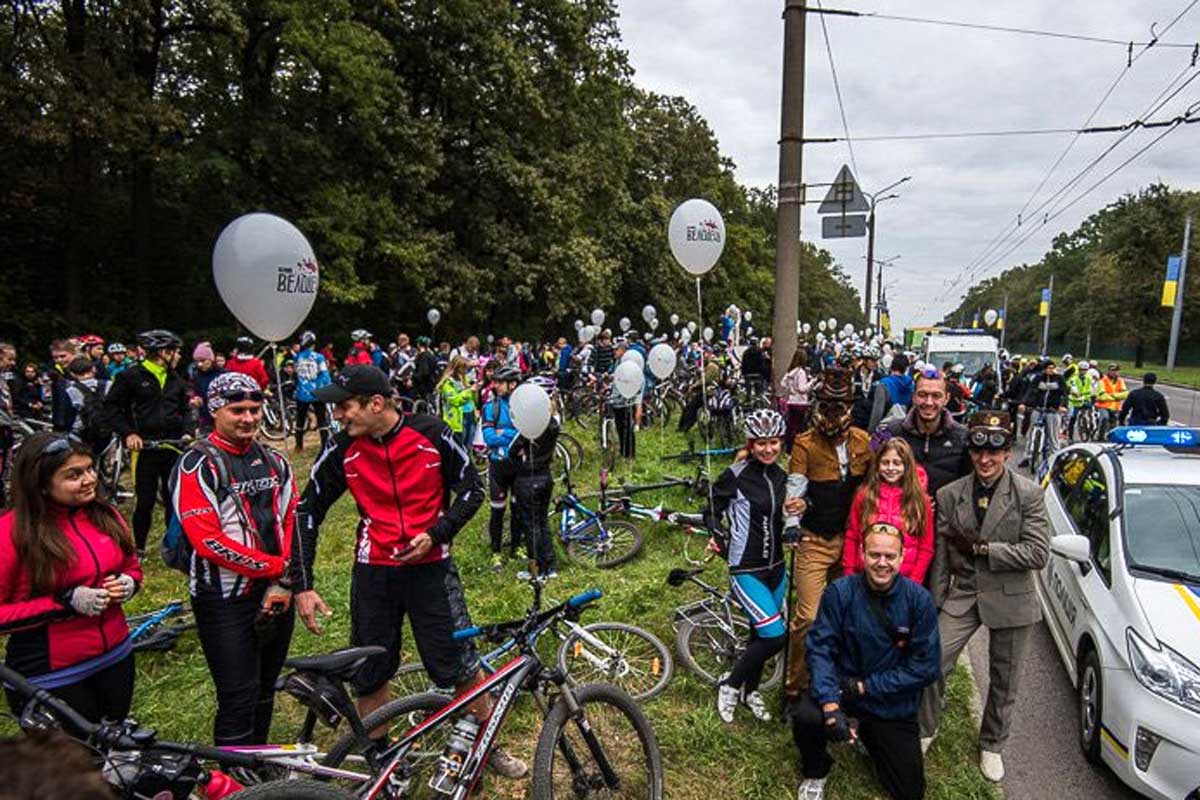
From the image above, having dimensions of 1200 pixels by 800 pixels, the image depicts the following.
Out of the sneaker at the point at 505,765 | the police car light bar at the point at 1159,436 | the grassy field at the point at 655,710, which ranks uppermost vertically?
the police car light bar at the point at 1159,436

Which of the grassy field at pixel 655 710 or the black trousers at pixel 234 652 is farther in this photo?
the grassy field at pixel 655 710

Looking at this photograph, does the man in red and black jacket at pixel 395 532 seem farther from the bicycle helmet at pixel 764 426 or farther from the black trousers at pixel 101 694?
the bicycle helmet at pixel 764 426

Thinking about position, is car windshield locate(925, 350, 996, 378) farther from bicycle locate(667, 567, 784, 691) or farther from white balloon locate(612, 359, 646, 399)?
bicycle locate(667, 567, 784, 691)

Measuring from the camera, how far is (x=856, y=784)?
3338 millimetres

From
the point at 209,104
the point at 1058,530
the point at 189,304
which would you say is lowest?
the point at 1058,530

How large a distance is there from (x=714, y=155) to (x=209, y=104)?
28.1 m

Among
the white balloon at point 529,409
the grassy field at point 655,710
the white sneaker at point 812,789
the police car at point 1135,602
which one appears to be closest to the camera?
the police car at point 1135,602

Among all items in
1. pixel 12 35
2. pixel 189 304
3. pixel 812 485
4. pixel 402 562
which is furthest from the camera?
pixel 189 304

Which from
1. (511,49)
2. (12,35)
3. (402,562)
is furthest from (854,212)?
(12,35)

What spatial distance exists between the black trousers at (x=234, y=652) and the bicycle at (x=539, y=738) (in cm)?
46

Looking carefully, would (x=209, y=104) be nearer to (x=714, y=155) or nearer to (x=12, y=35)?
(x=12, y=35)

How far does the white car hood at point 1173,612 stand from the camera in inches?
117

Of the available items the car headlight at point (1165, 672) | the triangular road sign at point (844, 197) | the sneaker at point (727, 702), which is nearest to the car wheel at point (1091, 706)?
the car headlight at point (1165, 672)

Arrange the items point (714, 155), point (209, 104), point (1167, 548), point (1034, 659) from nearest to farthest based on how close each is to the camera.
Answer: point (1167, 548), point (1034, 659), point (209, 104), point (714, 155)
